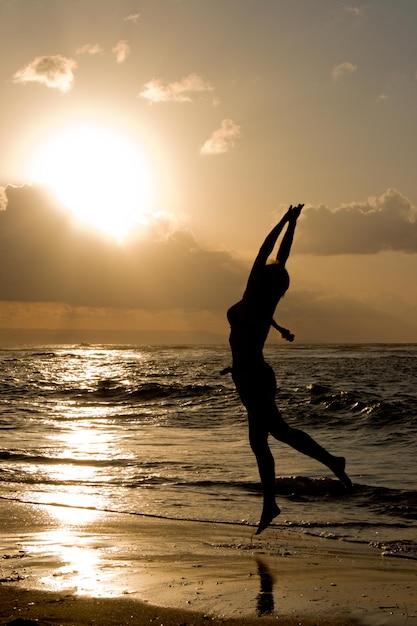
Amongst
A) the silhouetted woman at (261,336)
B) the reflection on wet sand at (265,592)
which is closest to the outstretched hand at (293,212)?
the silhouetted woman at (261,336)

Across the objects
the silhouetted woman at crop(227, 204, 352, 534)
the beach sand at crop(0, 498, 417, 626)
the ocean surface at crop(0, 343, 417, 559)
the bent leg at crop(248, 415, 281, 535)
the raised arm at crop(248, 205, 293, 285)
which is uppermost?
the raised arm at crop(248, 205, 293, 285)

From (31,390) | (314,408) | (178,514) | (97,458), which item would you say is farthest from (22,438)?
(31,390)

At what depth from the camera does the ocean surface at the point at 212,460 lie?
826cm

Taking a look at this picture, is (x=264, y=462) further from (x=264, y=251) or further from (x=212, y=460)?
(x=212, y=460)

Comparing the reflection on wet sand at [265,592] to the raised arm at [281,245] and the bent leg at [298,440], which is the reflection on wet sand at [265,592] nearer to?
the bent leg at [298,440]

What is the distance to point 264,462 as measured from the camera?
234 inches

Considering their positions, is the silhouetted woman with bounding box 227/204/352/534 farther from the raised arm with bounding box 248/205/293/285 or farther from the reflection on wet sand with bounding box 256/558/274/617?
the reflection on wet sand with bounding box 256/558/274/617

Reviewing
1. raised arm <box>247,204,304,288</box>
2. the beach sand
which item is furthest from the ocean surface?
raised arm <box>247,204,304,288</box>

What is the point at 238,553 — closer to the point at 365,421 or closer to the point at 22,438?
the point at 22,438

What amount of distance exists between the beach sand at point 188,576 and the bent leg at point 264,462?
401mm

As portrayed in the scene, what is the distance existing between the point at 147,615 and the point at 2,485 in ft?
19.6

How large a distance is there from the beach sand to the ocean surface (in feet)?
2.27

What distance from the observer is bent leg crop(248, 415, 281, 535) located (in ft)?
19.1

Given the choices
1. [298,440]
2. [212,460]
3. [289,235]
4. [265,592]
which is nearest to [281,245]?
[289,235]
